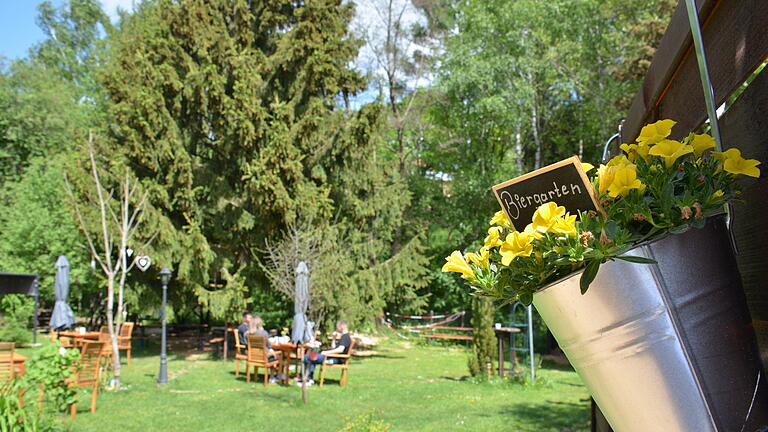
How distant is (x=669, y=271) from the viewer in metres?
0.90

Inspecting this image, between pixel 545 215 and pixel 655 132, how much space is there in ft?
0.75

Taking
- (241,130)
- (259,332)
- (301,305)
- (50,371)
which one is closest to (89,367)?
(50,371)

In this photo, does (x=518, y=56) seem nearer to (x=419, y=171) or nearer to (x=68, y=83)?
(x=419, y=171)

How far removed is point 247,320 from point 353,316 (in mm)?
3494

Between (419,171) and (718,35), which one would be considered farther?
(419,171)

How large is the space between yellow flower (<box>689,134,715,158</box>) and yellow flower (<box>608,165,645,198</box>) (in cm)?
10

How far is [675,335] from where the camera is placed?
2.89 feet

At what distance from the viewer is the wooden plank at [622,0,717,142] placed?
1172 millimetres

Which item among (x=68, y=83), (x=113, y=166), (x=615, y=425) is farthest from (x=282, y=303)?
(x=68, y=83)

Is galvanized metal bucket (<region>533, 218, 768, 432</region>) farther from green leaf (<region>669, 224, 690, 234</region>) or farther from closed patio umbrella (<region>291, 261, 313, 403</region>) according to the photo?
closed patio umbrella (<region>291, 261, 313, 403</region>)

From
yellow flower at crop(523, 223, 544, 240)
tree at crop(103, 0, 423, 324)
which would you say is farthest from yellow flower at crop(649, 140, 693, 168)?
tree at crop(103, 0, 423, 324)

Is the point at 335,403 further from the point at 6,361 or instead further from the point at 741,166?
the point at 741,166

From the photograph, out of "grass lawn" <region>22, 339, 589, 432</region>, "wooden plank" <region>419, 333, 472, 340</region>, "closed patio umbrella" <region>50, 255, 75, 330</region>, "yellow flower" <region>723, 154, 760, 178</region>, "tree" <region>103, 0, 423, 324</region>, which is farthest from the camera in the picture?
"wooden plank" <region>419, 333, 472, 340</region>

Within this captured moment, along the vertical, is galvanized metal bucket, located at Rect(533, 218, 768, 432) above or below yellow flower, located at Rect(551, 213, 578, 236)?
below
